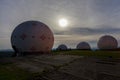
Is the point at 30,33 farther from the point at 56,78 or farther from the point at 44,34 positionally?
the point at 56,78

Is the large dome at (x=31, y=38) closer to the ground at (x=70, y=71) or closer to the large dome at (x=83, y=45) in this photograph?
the ground at (x=70, y=71)

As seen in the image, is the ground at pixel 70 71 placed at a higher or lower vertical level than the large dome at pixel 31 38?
lower

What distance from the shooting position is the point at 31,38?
89.8ft

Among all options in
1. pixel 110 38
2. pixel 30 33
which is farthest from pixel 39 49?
pixel 110 38

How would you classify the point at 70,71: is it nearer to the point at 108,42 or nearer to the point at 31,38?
the point at 31,38

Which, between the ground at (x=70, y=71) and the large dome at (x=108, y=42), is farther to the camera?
the large dome at (x=108, y=42)

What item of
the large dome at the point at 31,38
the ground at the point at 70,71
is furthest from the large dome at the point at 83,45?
the ground at the point at 70,71

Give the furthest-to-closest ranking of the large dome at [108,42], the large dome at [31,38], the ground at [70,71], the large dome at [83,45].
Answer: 1. the large dome at [83,45]
2. the large dome at [108,42]
3. the large dome at [31,38]
4. the ground at [70,71]

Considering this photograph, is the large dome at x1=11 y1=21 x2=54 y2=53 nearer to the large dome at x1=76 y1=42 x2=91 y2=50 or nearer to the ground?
the ground

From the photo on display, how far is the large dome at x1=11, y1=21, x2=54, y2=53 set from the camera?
2739 centimetres

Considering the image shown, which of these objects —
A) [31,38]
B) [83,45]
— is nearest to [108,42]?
[83,45]

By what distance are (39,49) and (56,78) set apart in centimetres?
1986

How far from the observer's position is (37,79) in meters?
8.88

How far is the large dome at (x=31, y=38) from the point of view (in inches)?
1078
